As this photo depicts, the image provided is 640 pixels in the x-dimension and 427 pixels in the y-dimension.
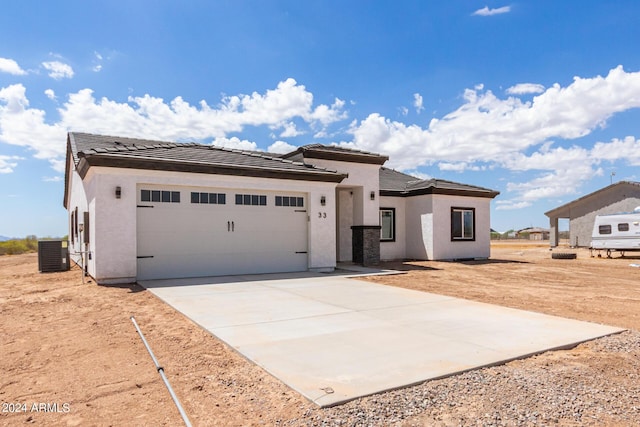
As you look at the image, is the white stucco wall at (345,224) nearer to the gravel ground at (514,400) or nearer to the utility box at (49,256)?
the utility box at (49,256)

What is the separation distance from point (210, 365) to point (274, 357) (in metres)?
0.72

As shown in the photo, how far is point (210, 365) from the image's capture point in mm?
4594

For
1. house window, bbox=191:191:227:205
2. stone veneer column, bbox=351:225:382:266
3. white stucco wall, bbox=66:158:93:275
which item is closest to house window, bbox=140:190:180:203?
house window, bbox=191:191:227:205

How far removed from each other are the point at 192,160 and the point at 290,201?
11.4 feet

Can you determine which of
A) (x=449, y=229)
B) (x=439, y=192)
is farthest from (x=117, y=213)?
(x=449, y=229)

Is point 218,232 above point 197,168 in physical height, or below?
below

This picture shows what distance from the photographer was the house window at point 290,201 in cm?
1349

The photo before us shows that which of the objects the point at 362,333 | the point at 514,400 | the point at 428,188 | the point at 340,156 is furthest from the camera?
the point at 428,188

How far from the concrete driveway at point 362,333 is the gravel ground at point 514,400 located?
0.18 meters

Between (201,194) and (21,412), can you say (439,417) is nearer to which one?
(21,412)

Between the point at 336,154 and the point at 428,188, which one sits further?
the point at 428,188

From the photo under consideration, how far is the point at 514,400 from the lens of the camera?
357cm

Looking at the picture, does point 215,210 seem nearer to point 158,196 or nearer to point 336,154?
point 158,196

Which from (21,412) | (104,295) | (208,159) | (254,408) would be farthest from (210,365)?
(208,159)
